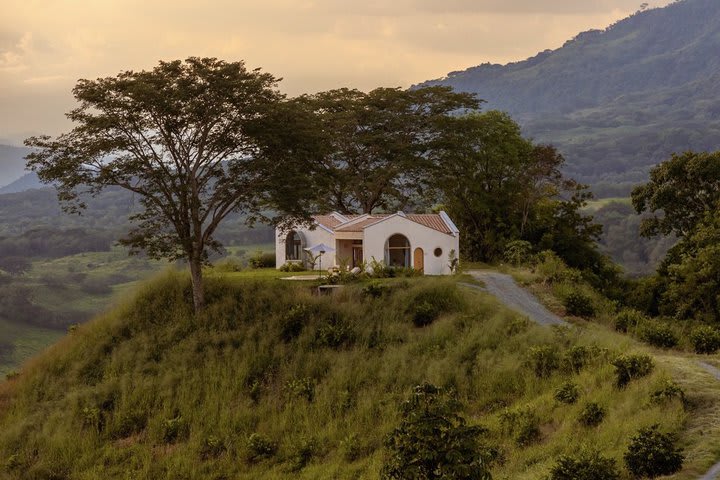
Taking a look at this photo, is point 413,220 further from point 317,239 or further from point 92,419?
point 92,419

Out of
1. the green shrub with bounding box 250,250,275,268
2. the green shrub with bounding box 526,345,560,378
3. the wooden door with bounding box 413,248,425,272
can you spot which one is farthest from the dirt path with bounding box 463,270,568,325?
the green shrub with bounding box 250,250,275,268

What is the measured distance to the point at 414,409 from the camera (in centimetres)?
982

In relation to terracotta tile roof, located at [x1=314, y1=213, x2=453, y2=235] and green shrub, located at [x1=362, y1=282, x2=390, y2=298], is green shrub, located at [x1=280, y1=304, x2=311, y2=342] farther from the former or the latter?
terracotta tile roof, located at [x1=314, y1=213, x2=453, y2=235]

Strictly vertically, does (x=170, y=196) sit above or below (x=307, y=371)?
above

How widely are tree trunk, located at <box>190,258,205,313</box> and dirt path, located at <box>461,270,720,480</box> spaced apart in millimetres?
9952

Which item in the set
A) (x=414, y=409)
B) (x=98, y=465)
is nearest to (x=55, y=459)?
(x=98, y=465)

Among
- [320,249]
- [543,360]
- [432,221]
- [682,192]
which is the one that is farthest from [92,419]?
[682,192]

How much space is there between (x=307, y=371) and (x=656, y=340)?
1044cm

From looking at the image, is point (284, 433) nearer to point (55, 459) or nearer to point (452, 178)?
point (55, 459)

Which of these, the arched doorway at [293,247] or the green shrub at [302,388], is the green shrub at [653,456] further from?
the arched doorway at [293,247]

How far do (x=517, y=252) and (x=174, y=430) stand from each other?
21537 millimetres

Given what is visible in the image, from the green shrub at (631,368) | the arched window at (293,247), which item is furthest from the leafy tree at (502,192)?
the green shrub at (631,368)

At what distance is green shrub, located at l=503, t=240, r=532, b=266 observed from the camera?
36.2 meters

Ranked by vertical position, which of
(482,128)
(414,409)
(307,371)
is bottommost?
(307,371)
